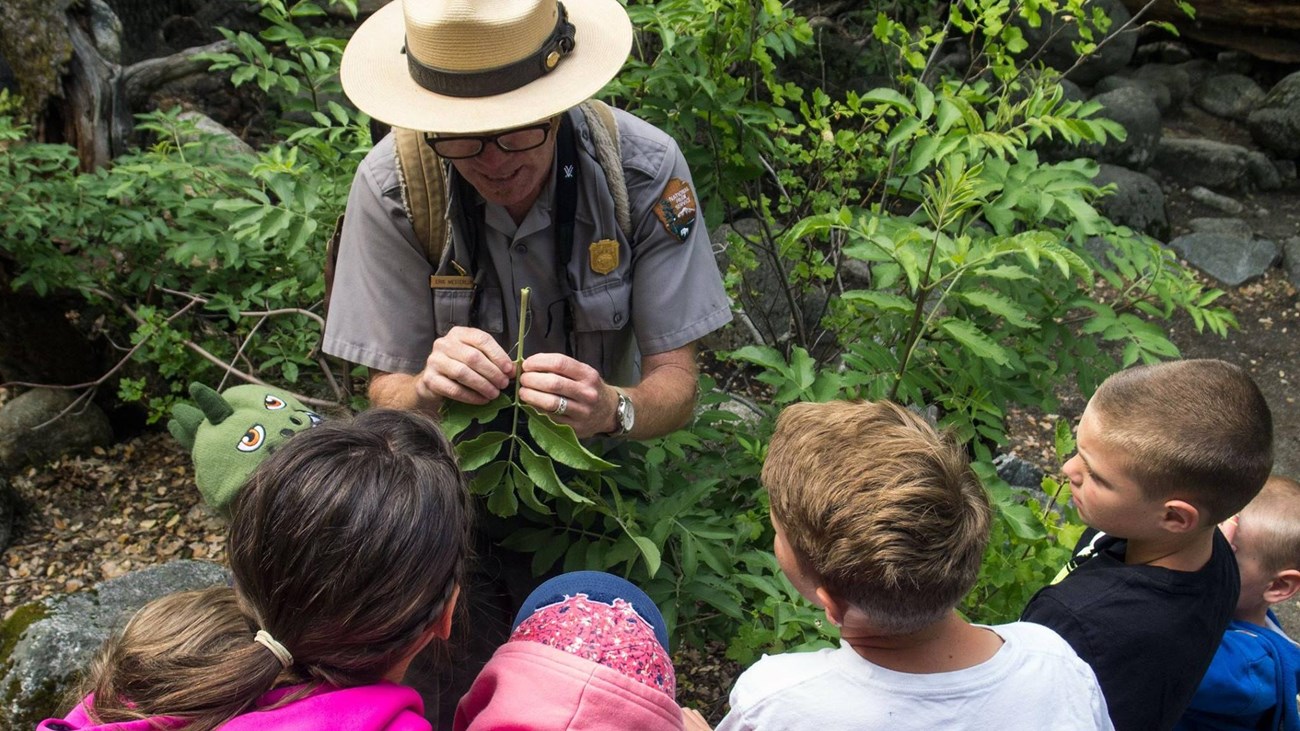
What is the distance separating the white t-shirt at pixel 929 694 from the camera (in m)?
1.48

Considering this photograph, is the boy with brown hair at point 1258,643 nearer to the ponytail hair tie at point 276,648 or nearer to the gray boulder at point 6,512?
the ponytail hair tie at point 276,648

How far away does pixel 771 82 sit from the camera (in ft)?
10.8

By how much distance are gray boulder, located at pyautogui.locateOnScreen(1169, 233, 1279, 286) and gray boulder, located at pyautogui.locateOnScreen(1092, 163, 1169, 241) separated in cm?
23

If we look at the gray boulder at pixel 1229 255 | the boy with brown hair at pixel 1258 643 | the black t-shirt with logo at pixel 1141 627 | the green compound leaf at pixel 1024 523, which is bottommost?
the gray boulder at pixel 1229 255

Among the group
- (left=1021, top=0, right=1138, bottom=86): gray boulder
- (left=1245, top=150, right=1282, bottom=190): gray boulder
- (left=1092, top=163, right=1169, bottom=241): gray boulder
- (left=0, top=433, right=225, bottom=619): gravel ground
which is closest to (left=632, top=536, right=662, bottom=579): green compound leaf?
(left=0, top=433, right=225, bottom=619): gravel ground

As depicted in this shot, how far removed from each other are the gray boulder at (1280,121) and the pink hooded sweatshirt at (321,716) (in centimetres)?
868

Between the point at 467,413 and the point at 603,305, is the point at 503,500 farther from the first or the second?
the point at 603,305

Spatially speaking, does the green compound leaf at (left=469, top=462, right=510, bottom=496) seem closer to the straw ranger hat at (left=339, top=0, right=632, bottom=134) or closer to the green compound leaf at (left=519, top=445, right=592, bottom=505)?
the green compound leaf at (left=519, top=445, right=592, bottom=505)

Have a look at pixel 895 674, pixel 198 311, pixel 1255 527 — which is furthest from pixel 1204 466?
pixel 198 311

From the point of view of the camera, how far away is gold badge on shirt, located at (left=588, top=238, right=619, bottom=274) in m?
2.28

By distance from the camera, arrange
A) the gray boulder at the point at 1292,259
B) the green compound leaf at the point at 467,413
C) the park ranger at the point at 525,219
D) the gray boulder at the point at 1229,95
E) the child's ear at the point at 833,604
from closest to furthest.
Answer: the child's ear at the point at 833,604 < the green compound leaf at the point at 467,413 < the park ranger at the point at 525,219 < the gray boulder at the point at 1292,259 < the gray boulder at the point at 1229,95

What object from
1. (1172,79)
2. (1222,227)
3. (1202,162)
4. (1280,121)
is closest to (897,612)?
(1222,227)

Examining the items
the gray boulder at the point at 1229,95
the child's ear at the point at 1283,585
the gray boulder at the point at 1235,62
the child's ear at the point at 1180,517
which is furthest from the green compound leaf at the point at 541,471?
the gray boulder at the point at 1235,62

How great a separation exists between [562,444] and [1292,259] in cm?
676
